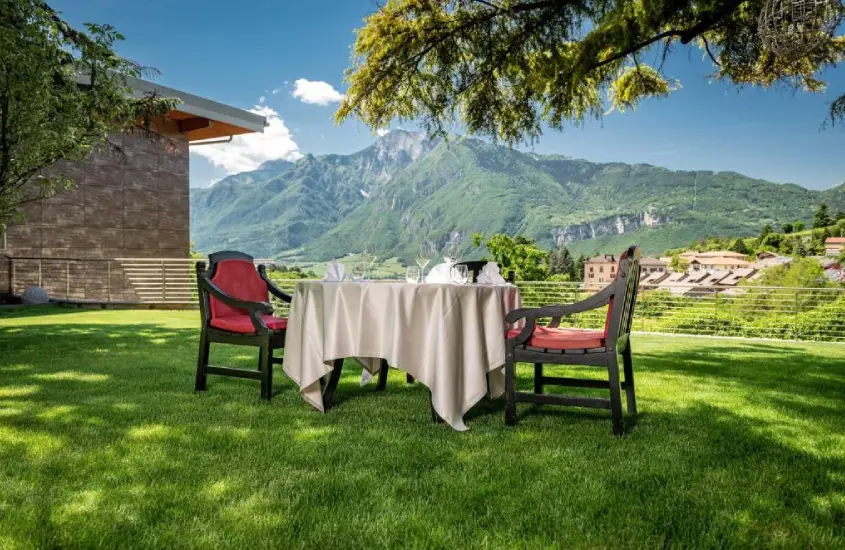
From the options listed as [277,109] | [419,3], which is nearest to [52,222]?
[419,3]

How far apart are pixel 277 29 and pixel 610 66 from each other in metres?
46.8

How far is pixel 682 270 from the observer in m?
70.8

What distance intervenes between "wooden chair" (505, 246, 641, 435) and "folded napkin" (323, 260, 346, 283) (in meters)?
1.15

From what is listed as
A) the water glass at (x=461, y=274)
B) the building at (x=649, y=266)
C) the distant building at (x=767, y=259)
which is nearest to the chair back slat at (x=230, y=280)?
the water glass at (x=461, y=274)

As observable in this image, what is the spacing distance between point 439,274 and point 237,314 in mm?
1656

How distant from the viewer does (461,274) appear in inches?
154

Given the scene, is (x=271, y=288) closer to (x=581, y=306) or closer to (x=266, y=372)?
(x=266, y=372)

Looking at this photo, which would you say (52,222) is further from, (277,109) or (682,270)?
(277,109)

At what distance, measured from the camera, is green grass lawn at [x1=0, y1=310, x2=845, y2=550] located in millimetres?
2035

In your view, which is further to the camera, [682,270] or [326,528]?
[682,270]

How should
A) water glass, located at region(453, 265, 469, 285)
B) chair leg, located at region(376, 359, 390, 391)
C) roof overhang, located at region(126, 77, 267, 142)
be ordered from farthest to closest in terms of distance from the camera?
roof overhang, located at region(126, 77, 267, 142) → chair leg, located at region(376, 359, 390, 391) → water glass, located at region(453, 265, 469, 285)

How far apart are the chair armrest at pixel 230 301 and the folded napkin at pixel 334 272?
47cm

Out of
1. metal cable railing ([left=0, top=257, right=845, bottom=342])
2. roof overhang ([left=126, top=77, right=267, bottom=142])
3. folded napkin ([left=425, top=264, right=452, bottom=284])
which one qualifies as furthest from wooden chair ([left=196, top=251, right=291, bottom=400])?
roof overhang ([left=126, top=77, right=267, bottom=142])

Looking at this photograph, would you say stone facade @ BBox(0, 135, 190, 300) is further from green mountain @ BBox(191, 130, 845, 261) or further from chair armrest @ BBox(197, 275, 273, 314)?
green mountain @ BBox(191, 130, 845, 261)
